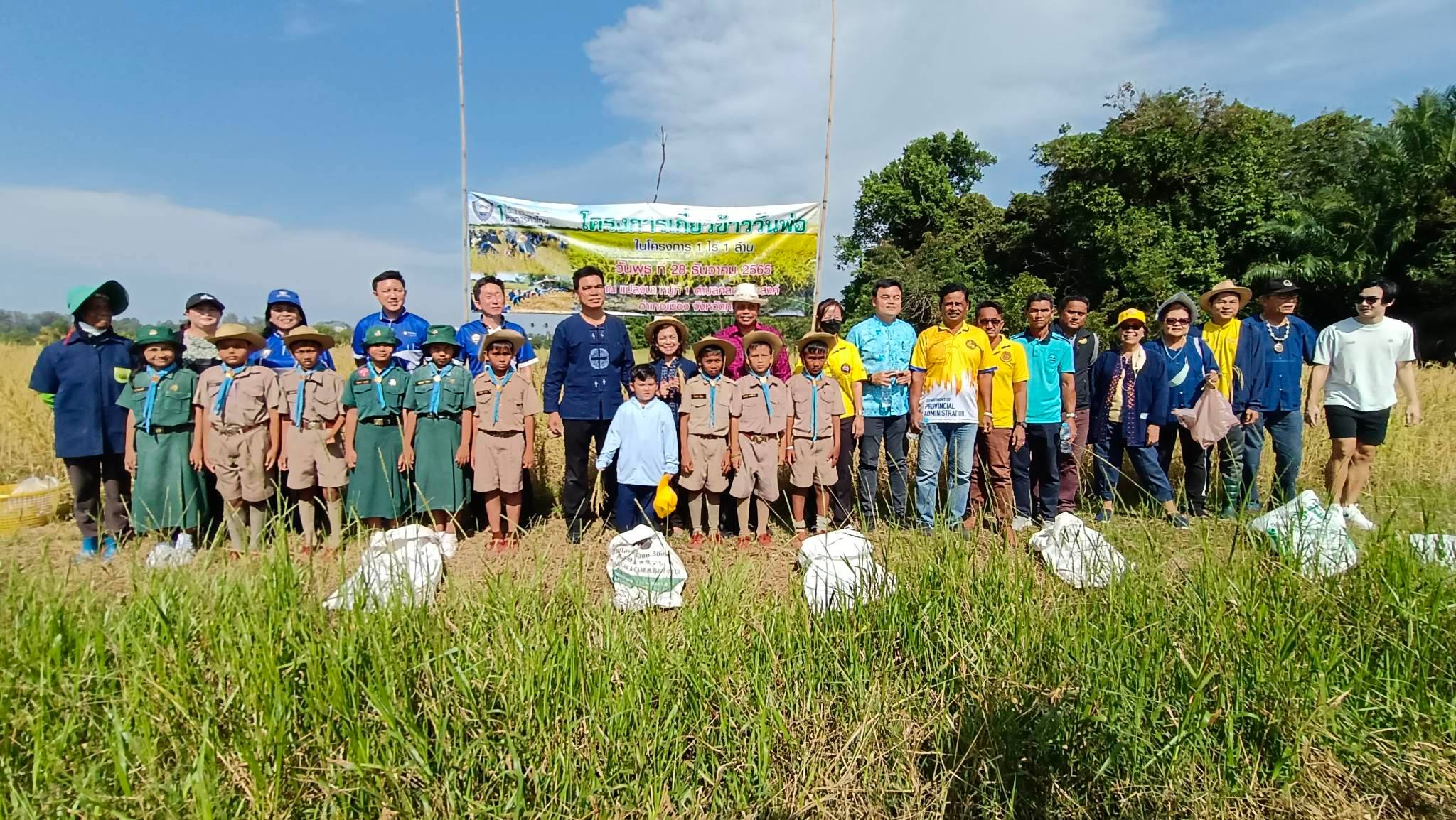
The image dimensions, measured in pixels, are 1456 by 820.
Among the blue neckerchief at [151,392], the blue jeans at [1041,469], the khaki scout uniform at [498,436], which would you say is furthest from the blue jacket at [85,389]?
the blue jeans at [1041,469]

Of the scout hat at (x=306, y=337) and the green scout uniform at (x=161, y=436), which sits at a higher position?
the scout hat at (x=306, y=337)

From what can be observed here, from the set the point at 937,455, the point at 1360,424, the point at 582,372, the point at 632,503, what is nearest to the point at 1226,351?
the point at 1360,424

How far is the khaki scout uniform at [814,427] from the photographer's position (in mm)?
4664

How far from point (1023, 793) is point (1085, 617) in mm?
680

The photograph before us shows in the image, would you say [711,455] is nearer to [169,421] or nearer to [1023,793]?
[1023,793]

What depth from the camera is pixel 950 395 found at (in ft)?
15.2

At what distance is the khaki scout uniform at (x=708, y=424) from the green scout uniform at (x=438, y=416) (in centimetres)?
152

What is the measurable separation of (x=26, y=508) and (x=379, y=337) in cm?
330

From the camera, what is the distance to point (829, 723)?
7.82ft

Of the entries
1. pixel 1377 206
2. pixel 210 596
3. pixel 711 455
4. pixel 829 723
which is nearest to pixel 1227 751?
pixel 829 723

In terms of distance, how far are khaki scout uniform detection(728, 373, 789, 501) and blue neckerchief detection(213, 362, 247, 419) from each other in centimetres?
326

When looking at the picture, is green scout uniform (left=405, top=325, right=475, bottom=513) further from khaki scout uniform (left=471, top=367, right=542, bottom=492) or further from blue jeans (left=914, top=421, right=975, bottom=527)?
blue jeans (left=914, top=421, right=975, bottom=527)

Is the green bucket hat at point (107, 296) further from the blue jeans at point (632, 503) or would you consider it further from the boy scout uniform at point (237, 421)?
the blue jeans at point (632, 503)

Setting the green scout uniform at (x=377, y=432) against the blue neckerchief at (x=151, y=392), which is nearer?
the blue neckerchief at (x=151, y=392)
